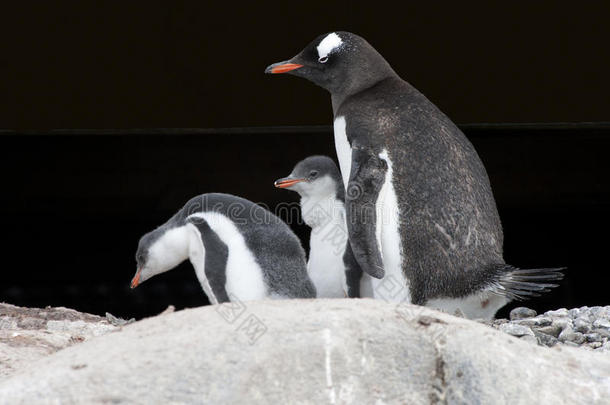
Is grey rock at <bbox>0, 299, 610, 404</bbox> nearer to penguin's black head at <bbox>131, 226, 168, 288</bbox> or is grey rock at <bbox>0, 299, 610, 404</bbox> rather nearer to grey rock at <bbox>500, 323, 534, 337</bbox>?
grey rock at <bbox>500, 323, 534, 337</bbox>

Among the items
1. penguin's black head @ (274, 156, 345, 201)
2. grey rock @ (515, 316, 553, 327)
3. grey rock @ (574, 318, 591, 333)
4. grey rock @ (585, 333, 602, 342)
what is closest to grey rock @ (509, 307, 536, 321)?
grey rock @ (515, 316, 553, 327)

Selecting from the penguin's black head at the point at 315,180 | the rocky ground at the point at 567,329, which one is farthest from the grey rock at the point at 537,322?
the penguin's black head at the point at 315,180

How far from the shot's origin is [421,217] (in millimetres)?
2939

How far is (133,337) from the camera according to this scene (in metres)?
2.02

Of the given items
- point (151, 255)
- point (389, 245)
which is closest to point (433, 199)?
point (389, 245)

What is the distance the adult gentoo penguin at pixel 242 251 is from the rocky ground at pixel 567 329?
75 centimetres

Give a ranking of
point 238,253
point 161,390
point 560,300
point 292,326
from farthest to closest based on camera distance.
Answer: point 560,300
point 238,253
point 292,326
point 161,390

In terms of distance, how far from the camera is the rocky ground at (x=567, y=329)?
2.94 meters

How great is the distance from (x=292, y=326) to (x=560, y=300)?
3.45 meters

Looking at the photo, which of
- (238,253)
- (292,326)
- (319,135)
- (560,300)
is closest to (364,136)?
(238,253)

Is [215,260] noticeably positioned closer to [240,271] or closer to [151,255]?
[240,271]

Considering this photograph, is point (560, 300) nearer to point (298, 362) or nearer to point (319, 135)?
point (319, 135)

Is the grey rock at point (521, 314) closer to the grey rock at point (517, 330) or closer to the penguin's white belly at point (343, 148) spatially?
the grey rock at point (517, 330)

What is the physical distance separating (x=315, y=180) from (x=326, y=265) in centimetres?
33
